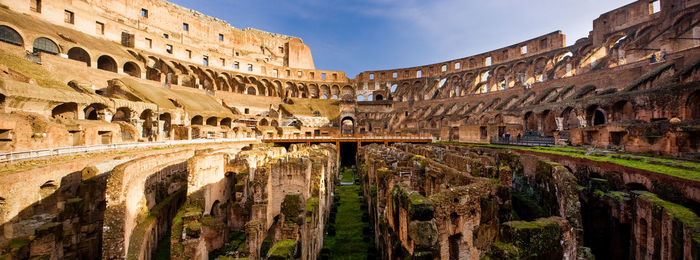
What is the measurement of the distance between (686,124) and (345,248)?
1445cm

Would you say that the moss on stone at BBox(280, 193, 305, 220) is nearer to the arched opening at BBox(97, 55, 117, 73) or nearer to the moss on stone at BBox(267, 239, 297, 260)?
the moss on stone at BBox(267, 239, 297, 260)

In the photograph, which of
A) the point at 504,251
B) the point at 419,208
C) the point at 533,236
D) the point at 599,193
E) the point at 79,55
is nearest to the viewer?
the point at 504,251

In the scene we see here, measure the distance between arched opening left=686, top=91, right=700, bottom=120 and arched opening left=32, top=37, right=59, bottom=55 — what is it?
48421 millimetres

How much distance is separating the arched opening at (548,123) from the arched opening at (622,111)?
6.32 meters

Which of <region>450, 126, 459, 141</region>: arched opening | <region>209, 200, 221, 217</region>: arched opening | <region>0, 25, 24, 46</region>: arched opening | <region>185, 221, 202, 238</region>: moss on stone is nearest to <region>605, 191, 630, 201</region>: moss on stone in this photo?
<region>185, 221, 202, 238</region>: moss on stone

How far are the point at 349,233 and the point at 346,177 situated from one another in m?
12.2

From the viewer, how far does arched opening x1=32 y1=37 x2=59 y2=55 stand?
85.4 ft

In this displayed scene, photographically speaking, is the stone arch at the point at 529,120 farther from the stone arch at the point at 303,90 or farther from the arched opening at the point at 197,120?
the stone arch at the point at 303,90

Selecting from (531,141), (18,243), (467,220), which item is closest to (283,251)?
(467,220)

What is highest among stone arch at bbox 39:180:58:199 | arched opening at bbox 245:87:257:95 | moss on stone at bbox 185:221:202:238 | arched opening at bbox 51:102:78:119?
arched opening at bbox 245:87:257:95

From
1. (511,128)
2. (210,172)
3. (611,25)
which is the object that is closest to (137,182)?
(210,172)

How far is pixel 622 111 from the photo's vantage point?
2034 cm

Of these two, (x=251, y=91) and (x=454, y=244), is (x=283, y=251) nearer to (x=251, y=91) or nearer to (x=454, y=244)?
(x=454, y=244)

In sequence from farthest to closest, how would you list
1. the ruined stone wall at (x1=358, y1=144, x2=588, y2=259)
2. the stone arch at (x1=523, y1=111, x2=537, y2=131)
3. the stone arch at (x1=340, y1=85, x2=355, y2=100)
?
the stone arch at (x1=340, y1=85, x2=355, y2=100), the stone arch at (x1=523, y1=111, x2=537, y2=131), the ruined stone wall at (x1=358, y1=144, x2=588, y2=259)
